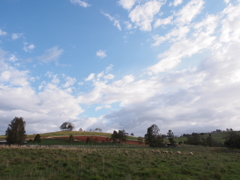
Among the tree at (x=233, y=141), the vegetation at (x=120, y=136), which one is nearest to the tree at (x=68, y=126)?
the vegetation at (x=120, y=136)

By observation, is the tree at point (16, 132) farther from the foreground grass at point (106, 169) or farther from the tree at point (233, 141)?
the tree at point (233, 141)

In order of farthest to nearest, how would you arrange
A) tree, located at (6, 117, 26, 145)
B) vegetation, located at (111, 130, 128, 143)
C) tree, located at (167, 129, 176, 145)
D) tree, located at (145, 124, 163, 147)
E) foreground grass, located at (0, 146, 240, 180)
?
vegetation, located at (111, 130, 128, 143), tree, located at (167, 129, 176, 145), tree, located at (145, 124, 163, 147), tree, located at (6, 117, 26, 145), foreground grass, located at (0, 146, 240, 180)

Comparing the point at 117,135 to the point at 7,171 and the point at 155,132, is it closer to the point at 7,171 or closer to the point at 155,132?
the point at 155,132

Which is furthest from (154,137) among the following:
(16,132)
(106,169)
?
(106,169)

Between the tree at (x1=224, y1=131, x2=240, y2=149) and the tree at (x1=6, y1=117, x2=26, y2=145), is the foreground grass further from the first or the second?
the tree at (x1=6, y1=117, x2=26, y2=145)

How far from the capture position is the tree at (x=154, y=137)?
6419cm

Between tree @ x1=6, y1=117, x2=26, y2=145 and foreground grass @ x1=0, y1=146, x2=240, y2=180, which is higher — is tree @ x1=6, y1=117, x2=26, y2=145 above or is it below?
above

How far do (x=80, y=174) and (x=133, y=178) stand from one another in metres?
3.71

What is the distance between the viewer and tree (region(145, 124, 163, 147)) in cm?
6419

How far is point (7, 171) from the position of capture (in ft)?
39.0

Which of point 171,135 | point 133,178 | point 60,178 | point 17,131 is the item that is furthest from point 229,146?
point 17,131

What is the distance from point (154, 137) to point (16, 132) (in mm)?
51185

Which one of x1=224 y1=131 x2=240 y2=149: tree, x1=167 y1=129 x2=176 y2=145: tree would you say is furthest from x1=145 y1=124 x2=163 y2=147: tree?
x1=224 y1=131 x2=240 y2=149: tree

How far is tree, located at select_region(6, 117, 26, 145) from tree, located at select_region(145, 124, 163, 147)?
157 ft
